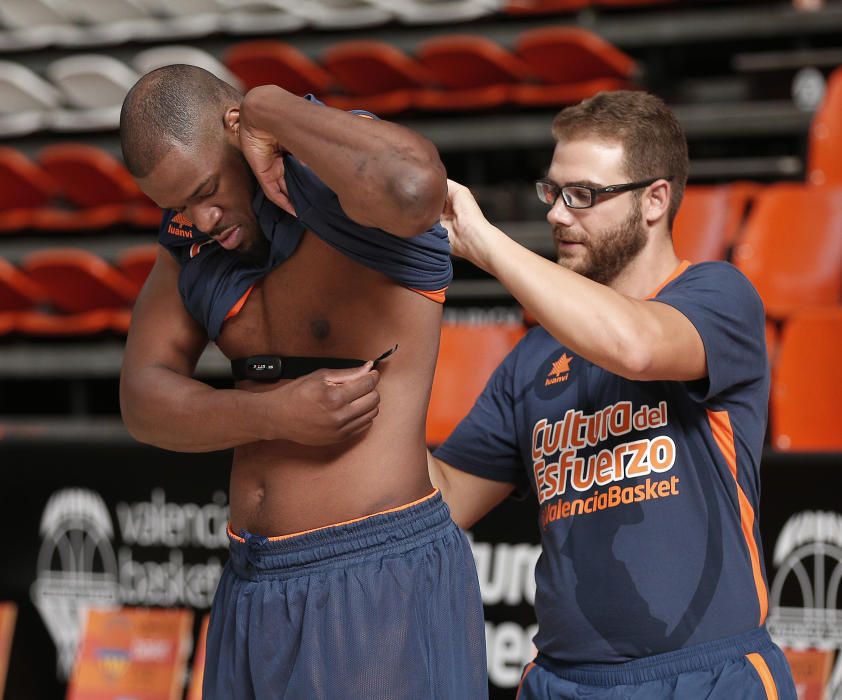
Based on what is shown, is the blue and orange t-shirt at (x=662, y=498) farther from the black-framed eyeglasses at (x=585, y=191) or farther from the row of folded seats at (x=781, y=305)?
the row of folded seats at (x=781, y=305)

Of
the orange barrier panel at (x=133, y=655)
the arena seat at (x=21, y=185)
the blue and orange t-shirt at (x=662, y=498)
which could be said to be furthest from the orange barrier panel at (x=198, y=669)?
the arena seat at (x=21, y=185)

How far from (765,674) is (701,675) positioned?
0.43 feet

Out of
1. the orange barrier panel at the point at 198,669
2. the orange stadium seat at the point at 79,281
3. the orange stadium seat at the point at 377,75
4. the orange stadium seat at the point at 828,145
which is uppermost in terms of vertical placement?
the orange stadium seat at the point at 377,75

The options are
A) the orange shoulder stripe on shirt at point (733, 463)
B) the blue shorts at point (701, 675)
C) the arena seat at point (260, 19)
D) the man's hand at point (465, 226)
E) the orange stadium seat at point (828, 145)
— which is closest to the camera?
the man's hand at point (465, 226)

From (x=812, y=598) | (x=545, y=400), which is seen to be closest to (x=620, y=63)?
(x=812, y=598)

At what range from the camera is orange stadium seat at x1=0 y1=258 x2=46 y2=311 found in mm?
6301

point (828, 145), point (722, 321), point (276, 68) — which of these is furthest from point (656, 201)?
point (276, 68)

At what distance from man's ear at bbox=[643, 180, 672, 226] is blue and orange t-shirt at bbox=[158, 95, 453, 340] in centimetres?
63

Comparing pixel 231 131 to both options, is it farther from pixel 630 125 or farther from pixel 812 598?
pixel 812 598

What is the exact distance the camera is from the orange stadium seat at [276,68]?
659 cm

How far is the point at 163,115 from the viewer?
174cm

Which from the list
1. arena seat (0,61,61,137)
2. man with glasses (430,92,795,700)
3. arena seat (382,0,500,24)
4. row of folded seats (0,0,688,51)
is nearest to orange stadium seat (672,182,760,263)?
row of folded seats (0,0,688,51)

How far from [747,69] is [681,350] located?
444 cm

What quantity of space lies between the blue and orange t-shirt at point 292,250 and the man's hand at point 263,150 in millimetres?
14
